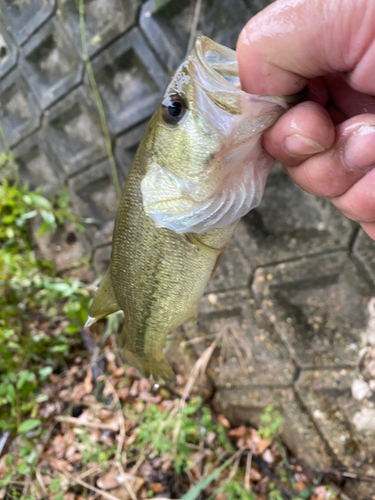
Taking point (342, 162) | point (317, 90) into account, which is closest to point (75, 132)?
point (317, 90)

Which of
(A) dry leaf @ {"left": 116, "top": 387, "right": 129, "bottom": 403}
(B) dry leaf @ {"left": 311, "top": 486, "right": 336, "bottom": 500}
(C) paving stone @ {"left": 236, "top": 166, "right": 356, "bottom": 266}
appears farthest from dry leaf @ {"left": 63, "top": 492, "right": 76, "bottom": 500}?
(C) paving stone @ {"left": 236, "top": 166, "right": 356, "bottom": 266}

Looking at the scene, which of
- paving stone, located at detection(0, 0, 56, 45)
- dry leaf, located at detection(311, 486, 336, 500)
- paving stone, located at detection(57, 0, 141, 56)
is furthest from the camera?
paving stone, located at detection(0, 0, 56, 45)

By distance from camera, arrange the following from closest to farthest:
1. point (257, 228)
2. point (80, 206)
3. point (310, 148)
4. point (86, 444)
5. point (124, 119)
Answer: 1. point (310, 148)
2. point (257, 228)
3. point (124, 119)
4. point (86, 444)
5. point (80, 206)

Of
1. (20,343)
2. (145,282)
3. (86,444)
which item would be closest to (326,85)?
(145,282)

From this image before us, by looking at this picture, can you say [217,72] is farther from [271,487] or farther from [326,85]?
[271,487]

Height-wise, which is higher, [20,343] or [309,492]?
[20,343]

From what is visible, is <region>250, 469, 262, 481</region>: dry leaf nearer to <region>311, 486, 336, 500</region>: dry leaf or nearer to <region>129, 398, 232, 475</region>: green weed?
<region>129, 398, 232, 475</region>: green weed
